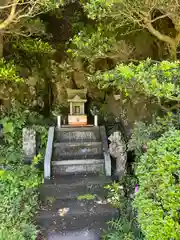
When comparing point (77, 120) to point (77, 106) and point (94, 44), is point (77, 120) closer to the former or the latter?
point (77, 106)

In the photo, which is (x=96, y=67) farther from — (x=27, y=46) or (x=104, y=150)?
(x=104, y=150)

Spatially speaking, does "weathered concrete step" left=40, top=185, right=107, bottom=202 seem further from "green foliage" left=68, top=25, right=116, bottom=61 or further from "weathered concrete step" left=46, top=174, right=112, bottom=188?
"green foliage" left=68, top=25, right=116, bottom=61

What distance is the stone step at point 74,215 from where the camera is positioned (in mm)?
3783

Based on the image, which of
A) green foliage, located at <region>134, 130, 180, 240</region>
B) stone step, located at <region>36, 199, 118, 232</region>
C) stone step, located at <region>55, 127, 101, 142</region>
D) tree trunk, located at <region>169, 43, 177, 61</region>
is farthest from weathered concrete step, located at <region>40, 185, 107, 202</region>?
tree trunk, located at <region>169, 43, 177, 61</region>

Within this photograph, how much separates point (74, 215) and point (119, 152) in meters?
1.66

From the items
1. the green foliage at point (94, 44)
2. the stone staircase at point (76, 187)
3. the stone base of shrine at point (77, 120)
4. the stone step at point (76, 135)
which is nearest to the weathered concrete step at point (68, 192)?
the stone staircase at point (76, 187)

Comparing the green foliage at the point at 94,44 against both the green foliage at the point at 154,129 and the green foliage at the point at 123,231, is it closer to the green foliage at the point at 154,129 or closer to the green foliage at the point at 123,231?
the green foliage at the point at 154,129

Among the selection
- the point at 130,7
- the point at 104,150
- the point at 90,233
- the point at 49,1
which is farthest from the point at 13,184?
the point at 130,7

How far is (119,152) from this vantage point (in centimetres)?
512

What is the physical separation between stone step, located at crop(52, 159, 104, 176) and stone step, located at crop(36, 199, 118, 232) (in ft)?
3.37

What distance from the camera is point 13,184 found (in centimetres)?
427

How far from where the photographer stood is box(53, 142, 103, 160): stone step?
5449 millimetres

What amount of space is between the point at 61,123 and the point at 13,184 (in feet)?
8.58

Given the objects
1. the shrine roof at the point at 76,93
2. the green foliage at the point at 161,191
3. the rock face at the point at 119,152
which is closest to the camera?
the green foliage at the point at 161,191
